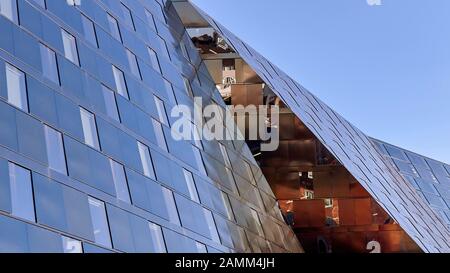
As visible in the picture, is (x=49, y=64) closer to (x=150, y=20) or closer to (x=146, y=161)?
(x=146, y=161)

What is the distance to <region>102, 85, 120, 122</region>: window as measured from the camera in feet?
75.9

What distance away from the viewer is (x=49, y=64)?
20828 millimetres

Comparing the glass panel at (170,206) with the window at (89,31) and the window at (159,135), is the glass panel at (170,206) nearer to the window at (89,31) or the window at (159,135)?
the window at (159,135)

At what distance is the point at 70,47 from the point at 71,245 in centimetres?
729

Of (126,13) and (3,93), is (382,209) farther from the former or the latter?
(3,93)

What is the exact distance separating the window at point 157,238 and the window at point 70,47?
15.3 ft

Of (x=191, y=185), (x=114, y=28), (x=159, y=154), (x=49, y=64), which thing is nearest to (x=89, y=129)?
(x=49, y=64)

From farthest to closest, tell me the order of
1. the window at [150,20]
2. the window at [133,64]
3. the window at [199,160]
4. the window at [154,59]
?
1. the window at [150,20]
2. the window at [154,59]
3. the window at [199,160]
4. the window at [133,64]

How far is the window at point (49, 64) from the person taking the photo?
2045cm

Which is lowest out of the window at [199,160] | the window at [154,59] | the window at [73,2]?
the window at [199,160]

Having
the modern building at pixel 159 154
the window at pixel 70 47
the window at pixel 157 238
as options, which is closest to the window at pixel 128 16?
the modern building at pixel 159 154

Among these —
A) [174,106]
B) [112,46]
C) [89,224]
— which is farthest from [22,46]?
[174,106]

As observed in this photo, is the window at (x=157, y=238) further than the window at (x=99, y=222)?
Yes

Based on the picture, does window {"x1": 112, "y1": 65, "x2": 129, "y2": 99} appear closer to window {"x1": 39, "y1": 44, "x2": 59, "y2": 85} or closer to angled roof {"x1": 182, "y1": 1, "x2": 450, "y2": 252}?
window {"x1": 39, "y1": 44, "x2": 59, "y2": 85}
